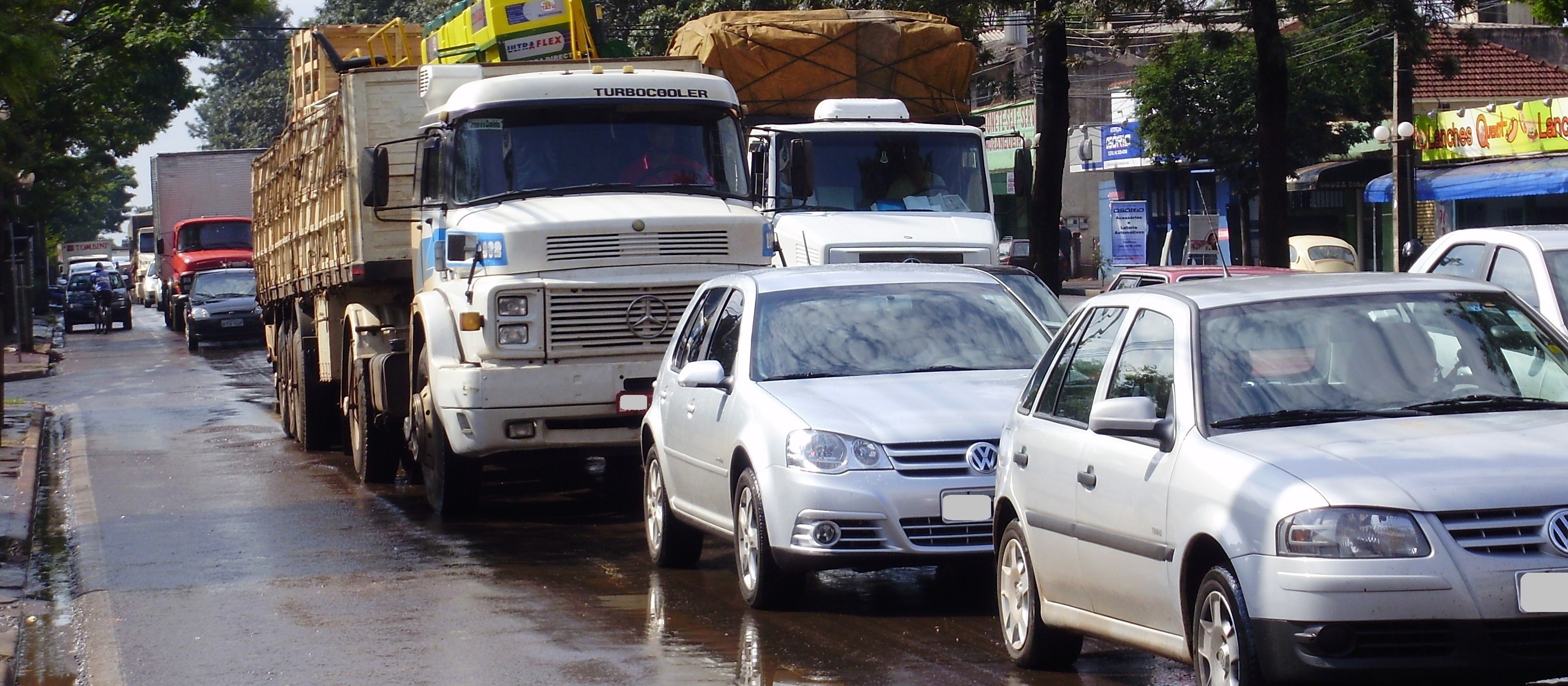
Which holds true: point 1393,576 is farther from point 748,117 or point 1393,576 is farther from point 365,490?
point 748,117

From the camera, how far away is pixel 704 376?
889 cm

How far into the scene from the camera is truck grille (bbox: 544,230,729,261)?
12.0 metres

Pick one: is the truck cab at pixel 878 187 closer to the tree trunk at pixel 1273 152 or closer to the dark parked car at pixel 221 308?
the tree trunk at pixel 1273 152

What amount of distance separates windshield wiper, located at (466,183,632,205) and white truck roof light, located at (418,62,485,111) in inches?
59.7

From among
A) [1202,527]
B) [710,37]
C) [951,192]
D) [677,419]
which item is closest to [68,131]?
[710,37]

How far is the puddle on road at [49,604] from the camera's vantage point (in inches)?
320

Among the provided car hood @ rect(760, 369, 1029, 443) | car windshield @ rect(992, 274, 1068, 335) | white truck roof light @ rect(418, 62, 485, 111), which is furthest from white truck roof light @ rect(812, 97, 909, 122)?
car hood @ rect(760, 369, 1029, 443)

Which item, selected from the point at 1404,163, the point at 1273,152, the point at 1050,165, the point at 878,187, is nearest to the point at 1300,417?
the point at 878,187

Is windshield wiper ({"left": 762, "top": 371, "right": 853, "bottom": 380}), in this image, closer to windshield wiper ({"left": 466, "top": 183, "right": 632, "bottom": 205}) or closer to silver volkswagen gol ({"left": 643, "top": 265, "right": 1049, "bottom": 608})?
silver volkswagen gol ({"left": 643, "top": 265, "right": 1049, "bottom": 608})

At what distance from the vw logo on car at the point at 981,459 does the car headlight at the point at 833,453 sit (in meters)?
0.36

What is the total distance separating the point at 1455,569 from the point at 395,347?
10.9 m

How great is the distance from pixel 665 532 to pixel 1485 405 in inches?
201

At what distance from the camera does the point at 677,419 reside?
9867 mm

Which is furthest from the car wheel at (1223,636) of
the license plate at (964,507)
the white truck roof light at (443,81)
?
the white truck roof light at (443,81)
